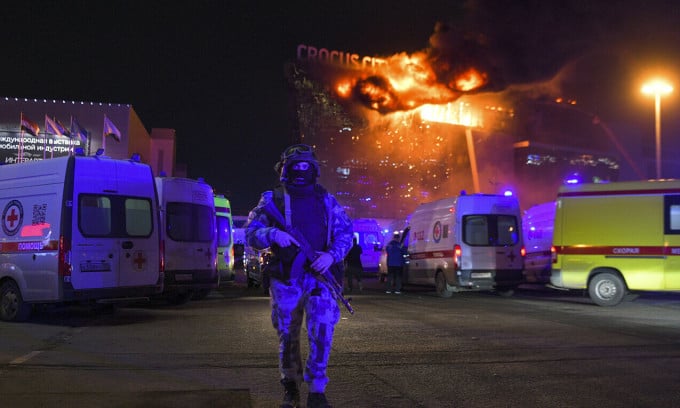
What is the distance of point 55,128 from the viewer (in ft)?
93.5

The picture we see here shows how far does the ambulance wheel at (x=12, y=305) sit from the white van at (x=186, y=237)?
3.04 metres

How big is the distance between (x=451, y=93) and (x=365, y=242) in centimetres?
2231

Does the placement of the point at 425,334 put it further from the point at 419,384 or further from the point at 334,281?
the point at 334,281

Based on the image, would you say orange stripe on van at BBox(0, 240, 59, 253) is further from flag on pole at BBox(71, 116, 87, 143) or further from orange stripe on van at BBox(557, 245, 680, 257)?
flag on pole at BBox(71, 116, 87, 143)

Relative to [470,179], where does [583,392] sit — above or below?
below

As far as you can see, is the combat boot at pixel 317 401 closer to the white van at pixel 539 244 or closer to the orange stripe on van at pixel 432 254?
the orange stripe on van at pixel 432 254

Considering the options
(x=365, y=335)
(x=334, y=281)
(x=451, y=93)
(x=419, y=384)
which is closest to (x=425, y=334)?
(x=365, y=335)

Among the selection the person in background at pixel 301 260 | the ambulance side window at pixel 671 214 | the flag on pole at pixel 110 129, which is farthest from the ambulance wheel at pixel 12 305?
the flag on pole at pixel 110 129

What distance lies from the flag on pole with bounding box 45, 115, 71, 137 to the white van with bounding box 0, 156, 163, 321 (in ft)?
62.2

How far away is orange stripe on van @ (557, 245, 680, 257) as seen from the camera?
488 inches

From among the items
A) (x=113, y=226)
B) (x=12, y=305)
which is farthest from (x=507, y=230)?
(x=12, y=305)

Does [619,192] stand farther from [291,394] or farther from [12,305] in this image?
[12,305]

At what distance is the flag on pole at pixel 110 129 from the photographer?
28.8m

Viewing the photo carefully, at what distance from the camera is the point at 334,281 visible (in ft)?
14.3
